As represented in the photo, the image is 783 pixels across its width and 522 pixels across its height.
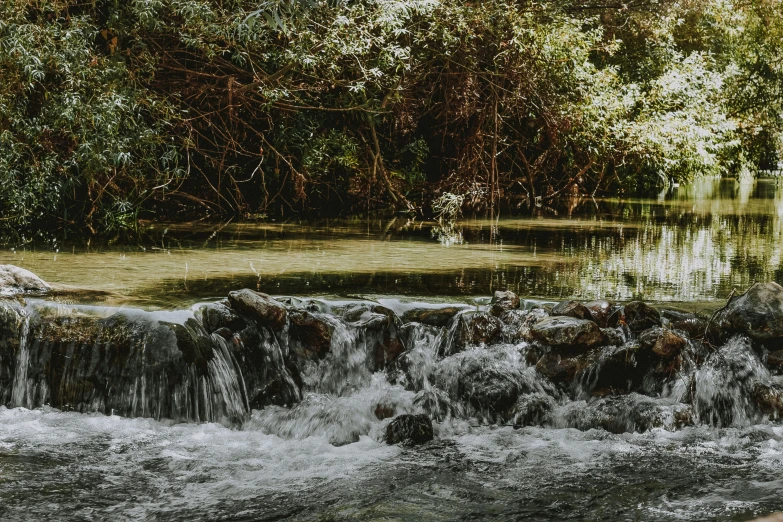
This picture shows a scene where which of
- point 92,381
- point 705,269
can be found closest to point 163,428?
point 92,381

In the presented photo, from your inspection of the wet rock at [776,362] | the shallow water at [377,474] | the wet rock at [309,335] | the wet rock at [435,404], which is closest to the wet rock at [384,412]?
the wet rock at [435,404]

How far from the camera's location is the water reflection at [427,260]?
7840mm

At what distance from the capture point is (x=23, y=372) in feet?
20.9

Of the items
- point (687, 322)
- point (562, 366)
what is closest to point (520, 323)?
point (562, 366)

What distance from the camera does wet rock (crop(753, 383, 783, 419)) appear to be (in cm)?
589

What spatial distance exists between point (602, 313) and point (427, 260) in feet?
9.57

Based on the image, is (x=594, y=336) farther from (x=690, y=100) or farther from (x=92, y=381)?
(x=690, y=100)

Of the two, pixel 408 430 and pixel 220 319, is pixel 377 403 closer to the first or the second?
pixel 408 430

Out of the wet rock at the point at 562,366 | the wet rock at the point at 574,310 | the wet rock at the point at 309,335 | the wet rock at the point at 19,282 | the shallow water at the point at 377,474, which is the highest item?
the wet rock at the point at 19,282

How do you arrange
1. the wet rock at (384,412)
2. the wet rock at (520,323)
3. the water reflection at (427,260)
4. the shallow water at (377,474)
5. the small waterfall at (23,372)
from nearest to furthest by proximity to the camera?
the shallow water at (377,474) → the wet rock at (384,412) → the small waterfall at (23,372) → the wet rock at (520,323) → the water reflection at (427,260)

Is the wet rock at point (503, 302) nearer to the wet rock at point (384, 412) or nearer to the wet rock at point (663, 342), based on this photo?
the wet rock at point (663, 342)

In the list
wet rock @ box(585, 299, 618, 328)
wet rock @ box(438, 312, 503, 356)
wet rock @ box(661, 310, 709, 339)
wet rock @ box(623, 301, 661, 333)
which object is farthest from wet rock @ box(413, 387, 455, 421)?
wet rock @ box(661, 310, 709, 339)

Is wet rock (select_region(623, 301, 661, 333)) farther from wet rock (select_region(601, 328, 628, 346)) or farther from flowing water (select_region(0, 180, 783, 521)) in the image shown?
flowing water (select_region(0, 180, 783, 521))

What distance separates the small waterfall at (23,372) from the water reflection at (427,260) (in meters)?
0.64
